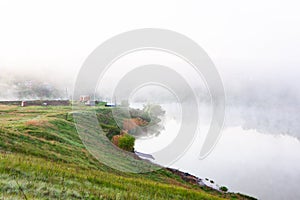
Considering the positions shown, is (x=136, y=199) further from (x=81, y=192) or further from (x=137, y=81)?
(x=137, y=81)

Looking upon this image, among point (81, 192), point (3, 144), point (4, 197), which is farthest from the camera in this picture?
point (3, 144)

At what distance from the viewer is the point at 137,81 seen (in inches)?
1962

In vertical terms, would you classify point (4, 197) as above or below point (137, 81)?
below

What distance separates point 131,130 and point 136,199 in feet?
258

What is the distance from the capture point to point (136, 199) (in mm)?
13750

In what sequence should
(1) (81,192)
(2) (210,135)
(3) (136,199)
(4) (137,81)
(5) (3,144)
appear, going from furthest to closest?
(4) (137,81), (2) (210,135), (5) (3,144), (3) (136,199), (1) (81,192)

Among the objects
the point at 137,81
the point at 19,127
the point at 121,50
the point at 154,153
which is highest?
the point at 121,50

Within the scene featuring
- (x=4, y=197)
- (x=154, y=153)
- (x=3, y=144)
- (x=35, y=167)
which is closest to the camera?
(x=4, y=197)

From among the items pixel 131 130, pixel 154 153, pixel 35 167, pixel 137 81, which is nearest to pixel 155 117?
pixel 131 130

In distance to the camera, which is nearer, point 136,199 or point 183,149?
point 136,199

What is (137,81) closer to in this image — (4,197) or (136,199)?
(136,199)

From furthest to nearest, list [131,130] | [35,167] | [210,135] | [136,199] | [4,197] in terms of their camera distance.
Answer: [131,130], [210,135], [35,167], [136,199], [4,197]

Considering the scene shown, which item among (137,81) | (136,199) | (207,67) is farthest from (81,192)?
(137,81)

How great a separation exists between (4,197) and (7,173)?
4.42 meters
